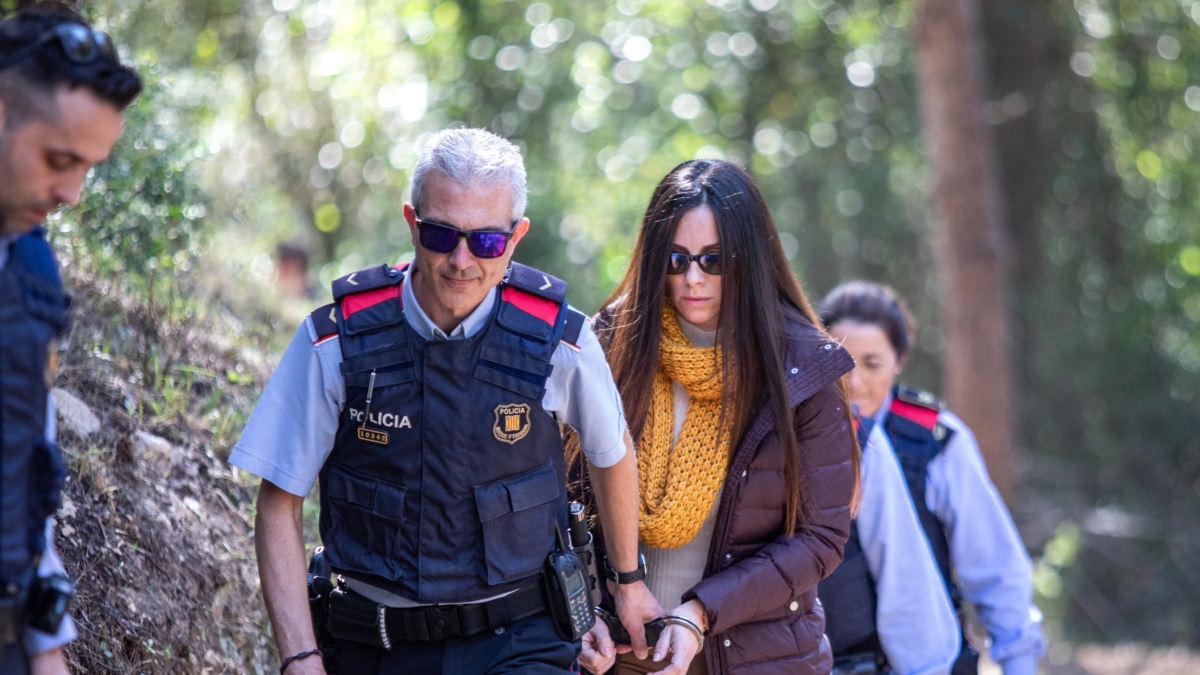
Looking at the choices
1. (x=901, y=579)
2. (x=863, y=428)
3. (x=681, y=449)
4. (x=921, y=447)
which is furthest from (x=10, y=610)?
(x=921, y=447)

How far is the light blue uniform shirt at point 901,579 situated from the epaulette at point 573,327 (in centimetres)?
160

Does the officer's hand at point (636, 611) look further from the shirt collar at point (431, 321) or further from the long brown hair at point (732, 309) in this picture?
the shirt collar at point (431, 321)

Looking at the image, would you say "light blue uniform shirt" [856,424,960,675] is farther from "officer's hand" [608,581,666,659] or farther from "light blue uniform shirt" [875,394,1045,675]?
"officer's hand" [608,581,666,659]

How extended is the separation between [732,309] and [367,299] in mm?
1193

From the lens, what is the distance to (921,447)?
4.88 m

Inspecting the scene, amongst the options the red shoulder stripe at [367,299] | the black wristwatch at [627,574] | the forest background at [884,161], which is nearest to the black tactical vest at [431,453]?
the red shoulder stripe at [367,299]

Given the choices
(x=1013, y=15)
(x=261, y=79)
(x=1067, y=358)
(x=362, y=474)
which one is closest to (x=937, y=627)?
(x=362, y=474)

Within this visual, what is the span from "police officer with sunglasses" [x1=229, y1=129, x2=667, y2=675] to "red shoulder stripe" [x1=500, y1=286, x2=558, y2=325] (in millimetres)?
24

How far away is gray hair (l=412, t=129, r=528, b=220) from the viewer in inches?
121

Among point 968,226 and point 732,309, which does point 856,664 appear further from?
point 968,226

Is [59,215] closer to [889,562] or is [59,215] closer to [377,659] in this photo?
[377,659]

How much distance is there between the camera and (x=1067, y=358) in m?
14.7

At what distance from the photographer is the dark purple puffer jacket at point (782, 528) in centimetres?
369

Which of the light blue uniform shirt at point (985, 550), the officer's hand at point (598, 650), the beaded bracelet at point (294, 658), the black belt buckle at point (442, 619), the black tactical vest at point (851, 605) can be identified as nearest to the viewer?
the beaded bracelet at point (294, 658)
